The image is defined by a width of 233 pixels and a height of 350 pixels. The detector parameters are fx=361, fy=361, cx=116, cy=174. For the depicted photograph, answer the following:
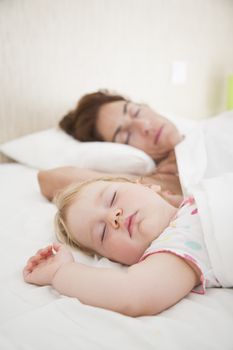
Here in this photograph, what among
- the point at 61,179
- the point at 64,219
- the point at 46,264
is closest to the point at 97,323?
the point at 46,264

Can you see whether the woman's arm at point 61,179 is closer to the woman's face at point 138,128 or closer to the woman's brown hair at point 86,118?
the woman's face at point 138,128

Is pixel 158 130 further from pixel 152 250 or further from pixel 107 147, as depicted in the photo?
pixel 152 250

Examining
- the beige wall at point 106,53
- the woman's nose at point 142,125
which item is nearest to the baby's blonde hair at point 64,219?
the woman's nose at point 142,125

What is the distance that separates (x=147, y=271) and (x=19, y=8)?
136cm

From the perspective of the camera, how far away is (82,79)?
193cm

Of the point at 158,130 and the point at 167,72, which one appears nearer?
the point at 158,130

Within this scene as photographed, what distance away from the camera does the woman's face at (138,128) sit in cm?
153

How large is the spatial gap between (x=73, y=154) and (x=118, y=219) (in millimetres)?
717

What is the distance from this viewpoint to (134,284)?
2.12ft

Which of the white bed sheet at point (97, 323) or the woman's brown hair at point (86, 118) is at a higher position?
the woman's brown hair at point (86, 118)

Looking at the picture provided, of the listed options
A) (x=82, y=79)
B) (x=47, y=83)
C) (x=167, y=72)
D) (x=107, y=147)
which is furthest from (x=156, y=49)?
(x=107, y=147)

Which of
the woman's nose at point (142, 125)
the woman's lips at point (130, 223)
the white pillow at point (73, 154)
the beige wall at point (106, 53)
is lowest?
the white pillow at point (73, 154)

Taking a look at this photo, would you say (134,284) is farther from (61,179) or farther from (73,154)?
(73,154)

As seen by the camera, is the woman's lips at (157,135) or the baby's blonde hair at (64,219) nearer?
the baby's blonde hair at (64,219)
